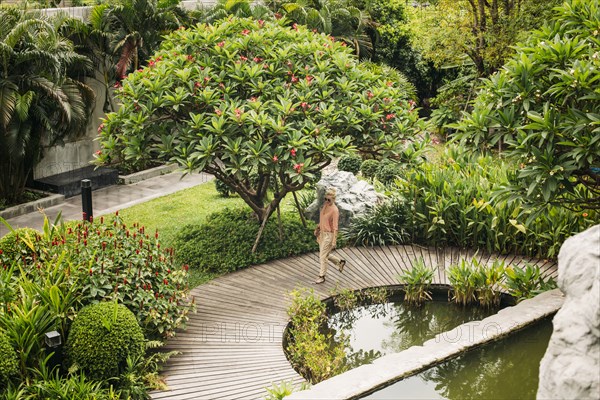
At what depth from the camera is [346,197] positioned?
44.6 feet

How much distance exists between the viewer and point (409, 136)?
12.0 meters

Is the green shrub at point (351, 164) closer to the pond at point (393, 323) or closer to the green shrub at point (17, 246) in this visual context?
the pond at point (393, 323)

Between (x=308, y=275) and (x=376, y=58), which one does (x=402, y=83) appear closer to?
(x=376, y=58)

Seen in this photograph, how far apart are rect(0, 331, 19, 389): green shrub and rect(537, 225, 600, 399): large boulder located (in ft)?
17.7

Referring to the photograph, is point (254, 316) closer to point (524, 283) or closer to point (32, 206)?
point (524, 283)

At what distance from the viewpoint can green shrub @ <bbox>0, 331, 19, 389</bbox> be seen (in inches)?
303

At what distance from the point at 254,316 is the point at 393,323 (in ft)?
6.57

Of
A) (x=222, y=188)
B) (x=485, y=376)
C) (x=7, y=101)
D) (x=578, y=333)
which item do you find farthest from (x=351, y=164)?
(x=578, y=333)

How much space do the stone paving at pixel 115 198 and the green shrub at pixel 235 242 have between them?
3000mm

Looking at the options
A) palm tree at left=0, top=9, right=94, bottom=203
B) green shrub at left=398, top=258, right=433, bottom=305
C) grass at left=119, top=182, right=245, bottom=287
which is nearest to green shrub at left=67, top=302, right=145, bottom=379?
green shrub at left=398, top=258, right=433, bottom=305

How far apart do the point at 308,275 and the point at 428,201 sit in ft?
8.76

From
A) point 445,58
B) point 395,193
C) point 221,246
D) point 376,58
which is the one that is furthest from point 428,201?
point 376,58

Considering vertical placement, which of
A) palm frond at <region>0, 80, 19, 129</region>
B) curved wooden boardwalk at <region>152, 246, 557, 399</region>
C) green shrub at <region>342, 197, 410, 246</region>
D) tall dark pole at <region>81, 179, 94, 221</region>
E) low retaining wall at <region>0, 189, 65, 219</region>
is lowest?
low retaining wall at <region>0, 189, 65, 219</region>

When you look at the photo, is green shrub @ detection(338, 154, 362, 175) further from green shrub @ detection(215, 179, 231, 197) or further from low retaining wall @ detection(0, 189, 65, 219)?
low retaining wall @ detection(0, 189, 65, 219)
